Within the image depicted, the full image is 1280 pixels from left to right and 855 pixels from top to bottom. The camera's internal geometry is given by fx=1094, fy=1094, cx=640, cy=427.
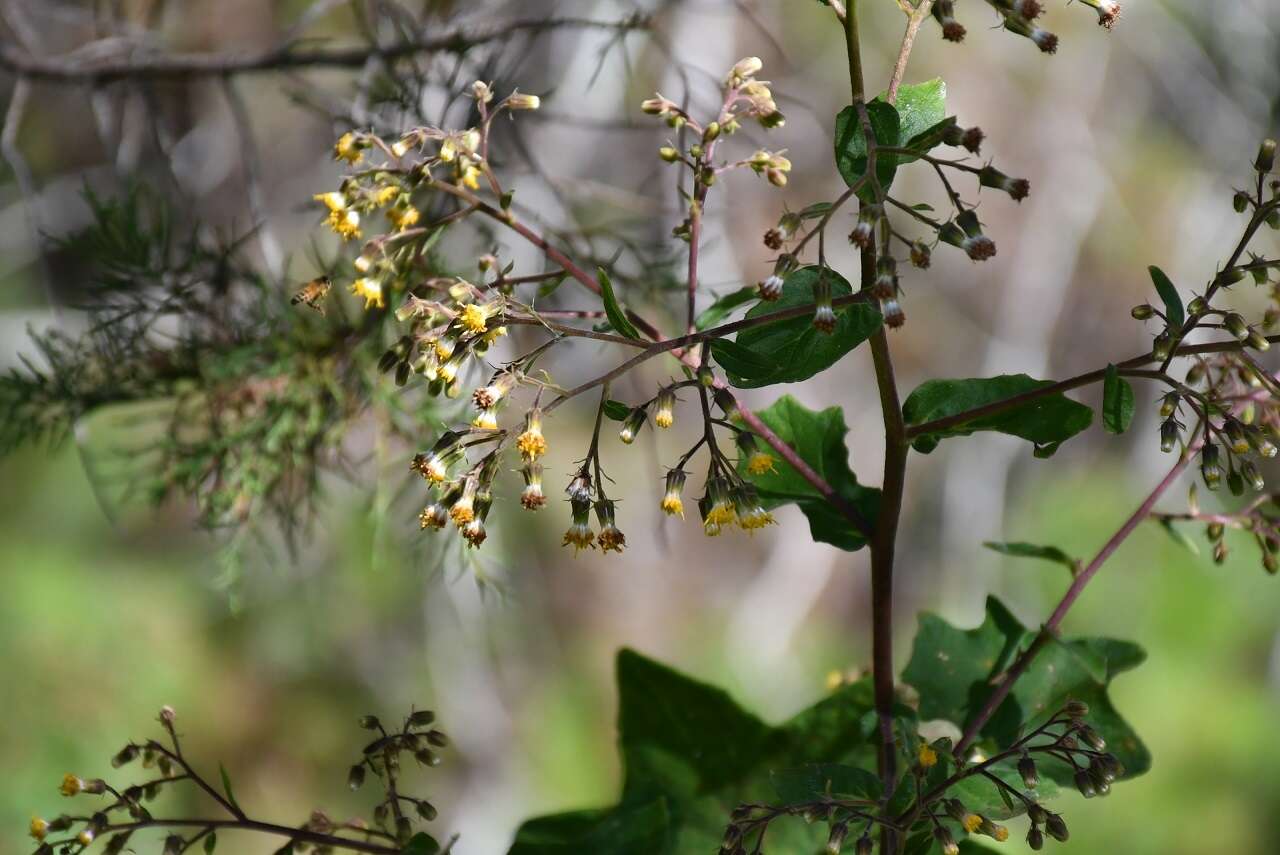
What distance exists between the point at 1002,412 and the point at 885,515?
0.09 meters

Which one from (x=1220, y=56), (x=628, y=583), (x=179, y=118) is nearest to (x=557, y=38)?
(x=179, y=118)

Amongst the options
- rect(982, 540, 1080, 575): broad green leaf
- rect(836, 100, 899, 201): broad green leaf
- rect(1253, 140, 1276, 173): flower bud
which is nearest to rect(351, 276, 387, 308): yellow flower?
rect(836, 100, 899, 201): broad green leaf

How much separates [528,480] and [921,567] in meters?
2.95

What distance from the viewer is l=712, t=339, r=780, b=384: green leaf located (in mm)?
604

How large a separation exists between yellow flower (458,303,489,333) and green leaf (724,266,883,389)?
0.47ft

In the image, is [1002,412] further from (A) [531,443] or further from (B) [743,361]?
(A) [531,443]

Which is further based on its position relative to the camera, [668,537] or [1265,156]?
[668,537]

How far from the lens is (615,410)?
2.05 ft

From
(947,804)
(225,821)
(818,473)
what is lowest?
(947,804)

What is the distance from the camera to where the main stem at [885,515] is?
0.60 meters

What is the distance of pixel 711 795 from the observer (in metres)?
0.79

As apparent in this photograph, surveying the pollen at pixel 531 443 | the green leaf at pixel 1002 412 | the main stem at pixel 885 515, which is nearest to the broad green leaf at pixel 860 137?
the main stem at pixel 885 515

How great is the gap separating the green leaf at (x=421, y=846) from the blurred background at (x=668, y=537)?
124 centimetres

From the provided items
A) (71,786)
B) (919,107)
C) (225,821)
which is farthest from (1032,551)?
(71,786)
